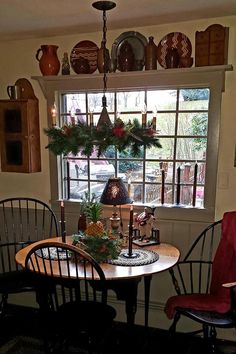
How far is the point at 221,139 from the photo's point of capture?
8.21 feet

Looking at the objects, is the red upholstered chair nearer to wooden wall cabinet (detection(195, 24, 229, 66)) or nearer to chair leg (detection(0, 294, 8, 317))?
wooden wall cabinet (detection(195, 24, 229, 66))

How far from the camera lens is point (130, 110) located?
2.78 m

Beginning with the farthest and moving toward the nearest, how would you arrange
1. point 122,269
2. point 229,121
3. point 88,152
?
point 229,121 < point 88,152 < point 122,269

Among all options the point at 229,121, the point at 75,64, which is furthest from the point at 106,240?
the point at 75,64

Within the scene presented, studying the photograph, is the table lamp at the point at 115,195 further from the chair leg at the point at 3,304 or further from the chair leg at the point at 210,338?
the chair leg at the point at 3,304

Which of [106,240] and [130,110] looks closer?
[106,240]

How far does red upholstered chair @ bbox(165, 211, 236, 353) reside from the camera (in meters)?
2.04

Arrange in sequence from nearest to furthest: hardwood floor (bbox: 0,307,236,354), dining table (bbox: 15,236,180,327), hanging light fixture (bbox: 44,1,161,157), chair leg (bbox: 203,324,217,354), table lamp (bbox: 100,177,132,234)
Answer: dining table (bbox: 15,236,180,327), hanging light fixture (bbox: 44,1,161,157), chair leg (bbox: 203,324,217,354), table lamp (bbox: 100,177,132,234), hardwood floor (bbox: 0,307,236,354)

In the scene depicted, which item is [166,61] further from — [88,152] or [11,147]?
[11,147]

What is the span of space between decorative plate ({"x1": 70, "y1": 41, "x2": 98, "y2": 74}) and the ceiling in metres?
0.11

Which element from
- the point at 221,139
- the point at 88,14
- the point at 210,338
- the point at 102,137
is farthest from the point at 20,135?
the point at 210,338

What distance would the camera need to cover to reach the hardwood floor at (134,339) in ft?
8.09

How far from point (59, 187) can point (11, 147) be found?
1.82 ft

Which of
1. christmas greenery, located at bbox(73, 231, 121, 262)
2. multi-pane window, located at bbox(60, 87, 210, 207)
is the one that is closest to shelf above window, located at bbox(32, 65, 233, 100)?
multi-pane window, located at bbox(60, 87, 210, 207)
